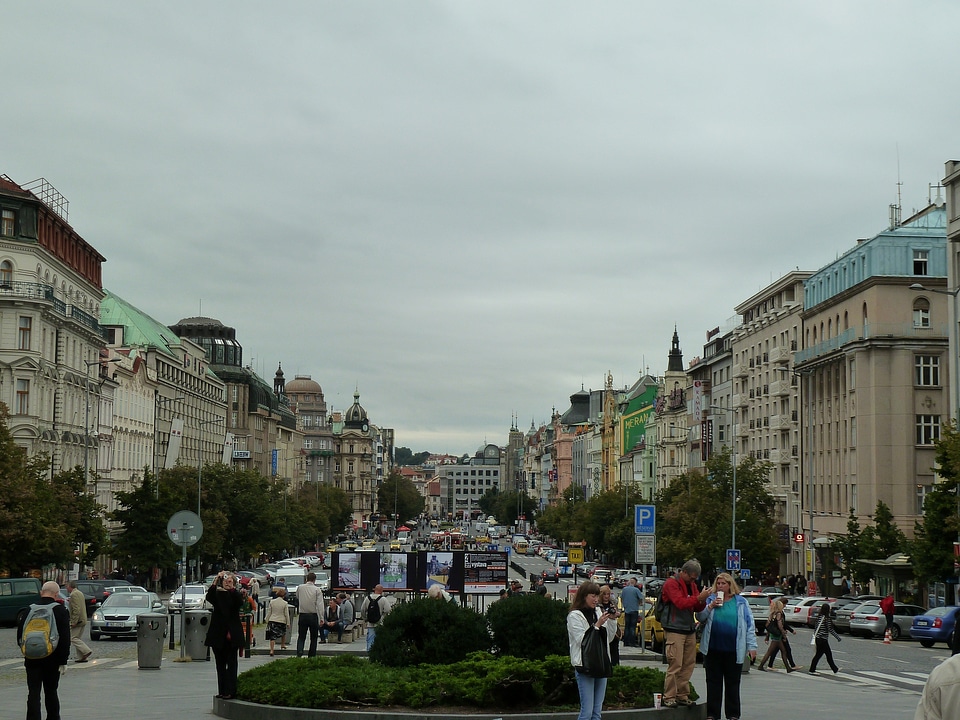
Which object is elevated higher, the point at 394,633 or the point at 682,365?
the point at 682,365

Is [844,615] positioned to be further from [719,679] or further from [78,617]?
[719,679]

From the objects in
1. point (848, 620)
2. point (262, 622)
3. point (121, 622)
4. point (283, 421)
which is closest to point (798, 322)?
point (848, 620)

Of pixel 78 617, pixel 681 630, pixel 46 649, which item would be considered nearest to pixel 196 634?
pixel 78 617

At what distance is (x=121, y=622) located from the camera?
3666 centimetres

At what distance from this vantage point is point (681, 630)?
639 inches

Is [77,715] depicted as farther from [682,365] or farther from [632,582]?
[682,365]

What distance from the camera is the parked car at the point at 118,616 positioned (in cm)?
3659

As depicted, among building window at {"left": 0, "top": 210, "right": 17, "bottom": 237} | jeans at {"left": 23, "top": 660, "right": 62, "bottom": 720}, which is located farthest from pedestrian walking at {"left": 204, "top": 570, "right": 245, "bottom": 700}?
building window at {"left": 0, "top": 210, "right": 17, "bottom": 237}

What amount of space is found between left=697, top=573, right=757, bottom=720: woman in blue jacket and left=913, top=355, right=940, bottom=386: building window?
58369 mm

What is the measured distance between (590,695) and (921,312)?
204ft

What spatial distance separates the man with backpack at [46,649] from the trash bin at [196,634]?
1245cm

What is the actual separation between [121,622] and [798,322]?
60.8 m

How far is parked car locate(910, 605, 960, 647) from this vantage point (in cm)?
4053

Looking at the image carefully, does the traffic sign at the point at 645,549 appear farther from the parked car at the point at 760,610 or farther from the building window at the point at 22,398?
the building window at the point at 22,398
